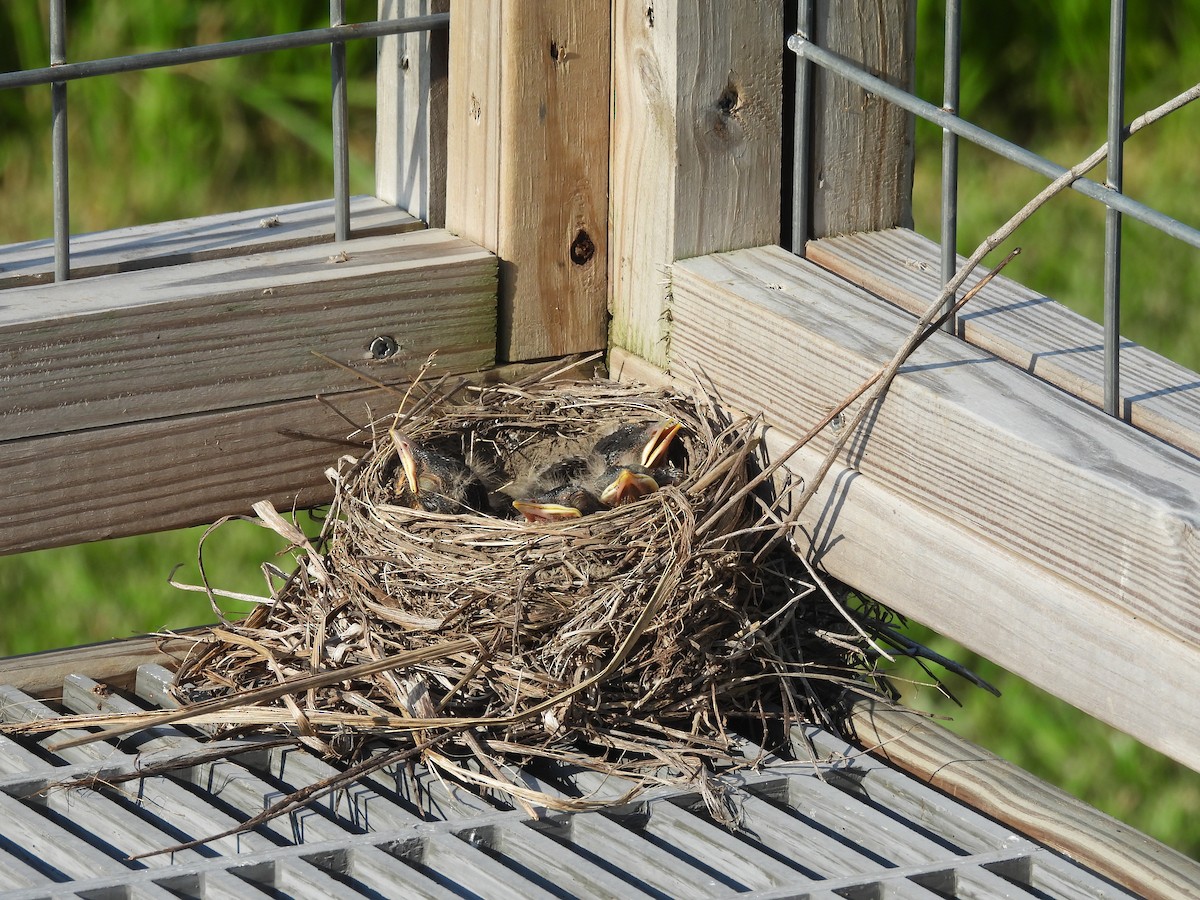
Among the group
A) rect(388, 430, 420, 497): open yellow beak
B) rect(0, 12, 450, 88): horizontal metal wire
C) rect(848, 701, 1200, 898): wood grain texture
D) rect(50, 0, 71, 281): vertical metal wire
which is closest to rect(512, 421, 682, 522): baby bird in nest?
rect(388, 430, 420, 497): open yellow beak

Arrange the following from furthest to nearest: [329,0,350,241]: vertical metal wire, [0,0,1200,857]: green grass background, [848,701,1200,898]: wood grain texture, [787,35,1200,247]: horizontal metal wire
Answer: [0,0,1200,857]: green grass background → [329,0,350,241]: vertical metal wire → [848,701,1200,898]: wood grain texture → [787,35,1200,247]: horizontal metal wire

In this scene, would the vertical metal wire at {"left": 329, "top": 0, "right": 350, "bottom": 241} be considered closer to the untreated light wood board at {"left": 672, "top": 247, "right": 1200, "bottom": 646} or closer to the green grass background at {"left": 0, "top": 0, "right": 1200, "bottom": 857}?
the untreated light wood board at {"left": 672, "top": 247, "right": 1200, "bottom": 646}

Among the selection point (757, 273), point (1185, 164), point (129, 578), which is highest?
point (757, 273)

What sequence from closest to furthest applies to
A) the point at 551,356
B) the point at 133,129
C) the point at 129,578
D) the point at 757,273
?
the point at 757,273, the point at 551,356, the point at 129,578, the point at 133,129

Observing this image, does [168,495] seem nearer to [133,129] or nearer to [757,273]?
[757,273]

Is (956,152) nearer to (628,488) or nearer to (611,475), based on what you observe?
(628,488)

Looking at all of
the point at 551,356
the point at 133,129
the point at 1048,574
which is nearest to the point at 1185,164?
the point at 133,129

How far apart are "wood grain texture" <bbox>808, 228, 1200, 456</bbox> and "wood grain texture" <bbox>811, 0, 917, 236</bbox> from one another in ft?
0.14

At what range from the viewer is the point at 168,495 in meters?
2.54

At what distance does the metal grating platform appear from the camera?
1.98 meters

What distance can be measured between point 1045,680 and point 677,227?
87 cm

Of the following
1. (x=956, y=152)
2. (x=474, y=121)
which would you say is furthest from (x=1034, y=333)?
(x=474, y=121)

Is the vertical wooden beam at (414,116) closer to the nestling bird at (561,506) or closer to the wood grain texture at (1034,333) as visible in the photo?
the nestling bird at (561,506)

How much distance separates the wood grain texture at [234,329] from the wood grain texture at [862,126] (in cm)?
52
